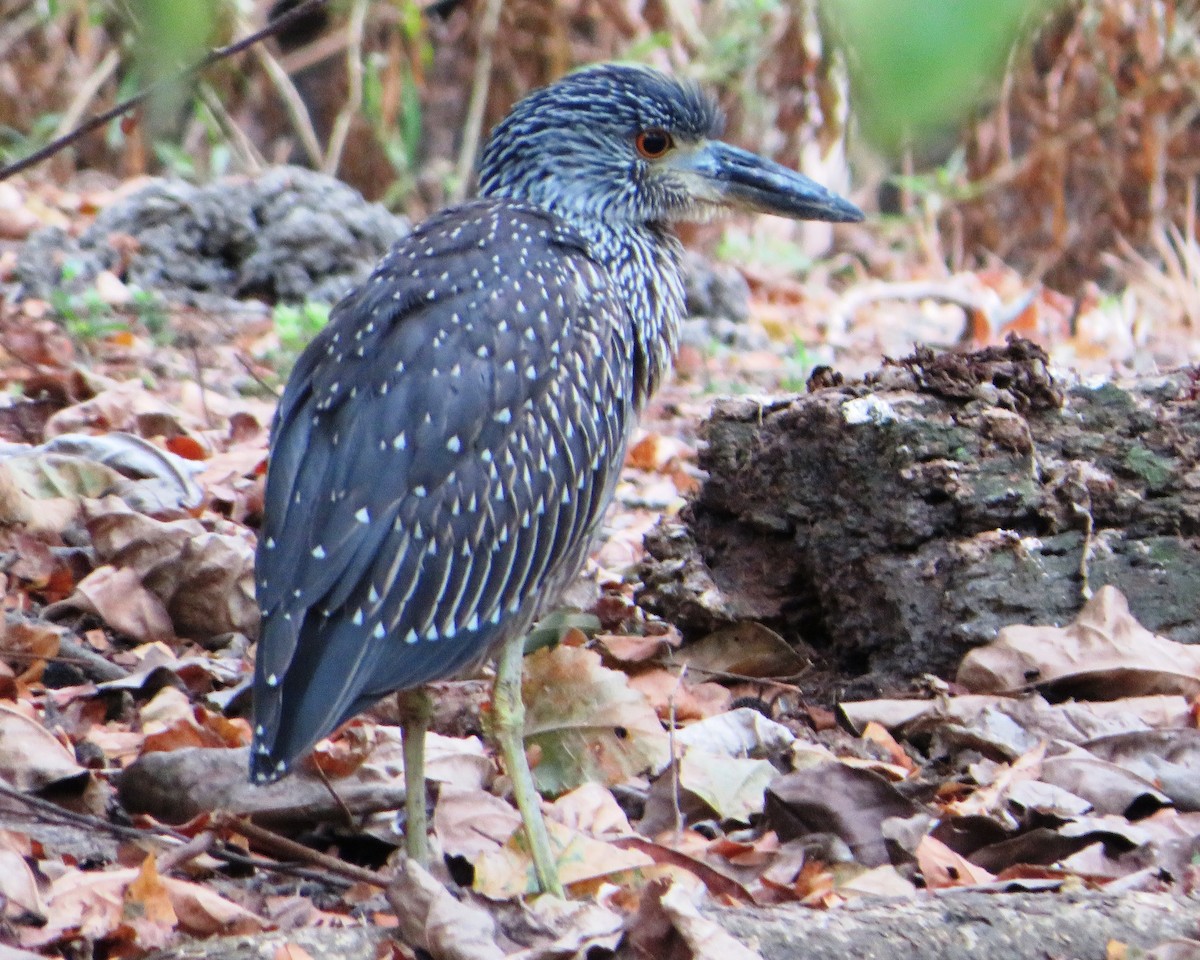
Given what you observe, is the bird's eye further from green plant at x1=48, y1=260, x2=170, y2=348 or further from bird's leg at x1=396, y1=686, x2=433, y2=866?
green plant at x1=48, y1=260, x2=170, y2=348

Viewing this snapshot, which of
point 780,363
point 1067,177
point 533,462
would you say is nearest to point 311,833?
point 533,462

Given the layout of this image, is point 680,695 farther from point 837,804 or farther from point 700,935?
point 700,935

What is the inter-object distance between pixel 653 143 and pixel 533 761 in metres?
1.75

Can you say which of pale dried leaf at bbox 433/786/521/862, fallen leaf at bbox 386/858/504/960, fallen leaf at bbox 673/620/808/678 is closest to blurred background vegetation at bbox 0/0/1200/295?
fallen leaf at bbox 673/620/808/678

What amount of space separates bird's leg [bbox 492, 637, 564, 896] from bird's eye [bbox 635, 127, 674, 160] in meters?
1.54

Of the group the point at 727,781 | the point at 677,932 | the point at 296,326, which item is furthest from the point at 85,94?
the point at 677,932

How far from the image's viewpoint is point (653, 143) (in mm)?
4555

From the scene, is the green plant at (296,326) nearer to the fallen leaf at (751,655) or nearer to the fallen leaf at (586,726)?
the fallen leaf at (751,655)

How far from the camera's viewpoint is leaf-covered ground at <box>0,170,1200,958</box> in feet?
9.83

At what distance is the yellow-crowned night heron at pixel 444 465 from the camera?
3.23 m

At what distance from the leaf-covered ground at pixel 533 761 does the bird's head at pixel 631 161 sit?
110 cm

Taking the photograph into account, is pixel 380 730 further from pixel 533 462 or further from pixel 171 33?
pixel 171 33

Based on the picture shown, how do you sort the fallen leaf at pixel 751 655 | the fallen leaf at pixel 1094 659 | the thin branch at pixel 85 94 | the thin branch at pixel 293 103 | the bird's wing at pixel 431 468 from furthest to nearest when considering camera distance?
the thin branch at pixel 293 103 → the thin branch at pixel 85 94 → the fallen leaf at pixel 751 655 → the fallen leaf at pixel 1094 659 → the bird's wing at pixel 431 468

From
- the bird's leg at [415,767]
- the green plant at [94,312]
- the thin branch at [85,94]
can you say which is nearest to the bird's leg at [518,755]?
the bird's leg at [415,767]
